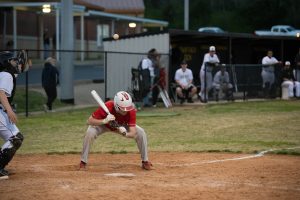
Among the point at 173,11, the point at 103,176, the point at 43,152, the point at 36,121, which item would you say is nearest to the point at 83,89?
the point at 36,121

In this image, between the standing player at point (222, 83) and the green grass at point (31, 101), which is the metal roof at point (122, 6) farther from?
the standing player at point (222, 83)

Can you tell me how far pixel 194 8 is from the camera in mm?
76625

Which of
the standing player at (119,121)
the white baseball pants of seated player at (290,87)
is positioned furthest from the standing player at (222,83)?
the standing player at (119,121)

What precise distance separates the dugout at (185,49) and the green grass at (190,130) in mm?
3266

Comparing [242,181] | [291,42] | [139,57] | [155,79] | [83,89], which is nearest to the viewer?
[242,181]

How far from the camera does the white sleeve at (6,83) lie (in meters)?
9.17

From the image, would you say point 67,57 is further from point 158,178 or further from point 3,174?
point 158,178

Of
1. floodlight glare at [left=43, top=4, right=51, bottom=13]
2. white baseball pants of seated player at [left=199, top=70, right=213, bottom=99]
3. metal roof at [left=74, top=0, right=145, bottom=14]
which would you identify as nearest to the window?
metal roof at [left=74, top=0, right=145, bottom=14]

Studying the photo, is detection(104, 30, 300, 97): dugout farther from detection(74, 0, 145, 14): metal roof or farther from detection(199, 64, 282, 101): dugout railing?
detection(74, 0, 145, 14): metal roof

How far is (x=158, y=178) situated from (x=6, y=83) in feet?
8.40

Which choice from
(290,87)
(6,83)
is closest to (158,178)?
(6,83)

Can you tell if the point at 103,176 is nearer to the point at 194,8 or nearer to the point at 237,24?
the point at 237,24

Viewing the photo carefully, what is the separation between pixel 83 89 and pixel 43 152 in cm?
1637

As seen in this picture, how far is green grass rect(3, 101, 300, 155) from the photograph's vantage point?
13625 millimetres
